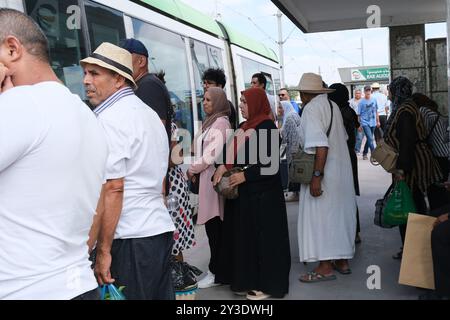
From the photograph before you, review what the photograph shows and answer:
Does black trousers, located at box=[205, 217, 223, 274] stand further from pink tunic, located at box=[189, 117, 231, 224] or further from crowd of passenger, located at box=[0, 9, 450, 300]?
pink tunic, located at box=[189, 117, 231, 224]

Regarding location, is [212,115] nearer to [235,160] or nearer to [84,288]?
[235,160]

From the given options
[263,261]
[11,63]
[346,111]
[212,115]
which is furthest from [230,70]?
[11,63]

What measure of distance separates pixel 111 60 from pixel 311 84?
259 centimetres

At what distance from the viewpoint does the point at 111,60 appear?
2.47 meters

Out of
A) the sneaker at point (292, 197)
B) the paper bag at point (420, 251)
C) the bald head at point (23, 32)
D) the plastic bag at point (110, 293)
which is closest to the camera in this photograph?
the bald head at point (23, 32)

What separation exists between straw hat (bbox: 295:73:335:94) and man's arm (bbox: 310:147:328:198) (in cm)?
55

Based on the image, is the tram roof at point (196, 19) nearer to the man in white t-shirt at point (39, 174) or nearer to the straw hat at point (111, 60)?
the straw hat at point (111, 60)

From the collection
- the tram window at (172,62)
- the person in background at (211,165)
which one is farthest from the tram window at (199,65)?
the person in background at (211,165)

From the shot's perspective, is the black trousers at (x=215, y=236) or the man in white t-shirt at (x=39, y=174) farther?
the black trousers at (x=215, y=236)

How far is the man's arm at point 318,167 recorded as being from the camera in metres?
4.49

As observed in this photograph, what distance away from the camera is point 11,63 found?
5.39 feet

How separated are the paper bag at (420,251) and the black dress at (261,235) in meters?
0.92

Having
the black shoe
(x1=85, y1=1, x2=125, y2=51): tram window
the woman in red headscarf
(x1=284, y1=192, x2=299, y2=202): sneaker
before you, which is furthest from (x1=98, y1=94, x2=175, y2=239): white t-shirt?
(x1=284, y1=192, x2=299, y2=202): sneaker
